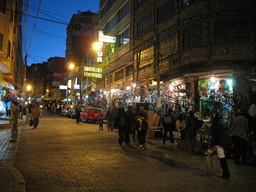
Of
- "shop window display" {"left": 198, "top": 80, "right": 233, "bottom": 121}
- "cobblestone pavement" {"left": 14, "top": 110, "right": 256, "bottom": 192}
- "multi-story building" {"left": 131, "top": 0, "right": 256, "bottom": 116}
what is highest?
"multi-story building" {"left": 131, "top": 0, "right": 256, "bottom": 116}

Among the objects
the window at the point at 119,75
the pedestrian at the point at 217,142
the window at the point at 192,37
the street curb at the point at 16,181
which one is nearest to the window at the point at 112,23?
the window at the point at 119,75

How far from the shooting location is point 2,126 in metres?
14.8

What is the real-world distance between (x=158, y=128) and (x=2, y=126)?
10469mm

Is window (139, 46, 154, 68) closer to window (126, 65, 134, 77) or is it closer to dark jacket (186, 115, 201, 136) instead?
window (126, 65, 134, 77)

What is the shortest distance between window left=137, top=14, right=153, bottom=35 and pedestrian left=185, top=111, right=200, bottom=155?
16767 millimetres

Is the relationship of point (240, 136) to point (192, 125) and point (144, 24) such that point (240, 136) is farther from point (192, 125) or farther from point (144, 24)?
point (144, 24)

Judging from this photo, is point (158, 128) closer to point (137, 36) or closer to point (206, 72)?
point (206, 72)

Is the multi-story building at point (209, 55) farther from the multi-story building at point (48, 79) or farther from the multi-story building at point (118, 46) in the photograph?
the multi-story building at point (48, 79)

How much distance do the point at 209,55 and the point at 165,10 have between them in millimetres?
7528

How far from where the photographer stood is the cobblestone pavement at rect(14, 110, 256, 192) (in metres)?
4.91

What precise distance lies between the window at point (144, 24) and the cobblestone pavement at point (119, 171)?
1763 cm

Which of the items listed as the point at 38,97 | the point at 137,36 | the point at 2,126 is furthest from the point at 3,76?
the point at 38,97

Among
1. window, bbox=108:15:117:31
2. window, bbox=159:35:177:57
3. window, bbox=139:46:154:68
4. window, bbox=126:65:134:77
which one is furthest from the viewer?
window, bbox=108:15:117:31

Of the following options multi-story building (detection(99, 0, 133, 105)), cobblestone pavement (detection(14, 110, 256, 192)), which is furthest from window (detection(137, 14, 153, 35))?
cobblestone pavement (detection(14, 110, 256, 192))
